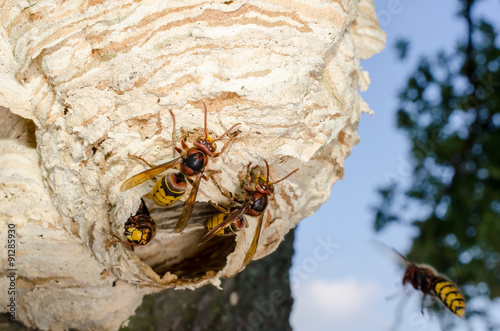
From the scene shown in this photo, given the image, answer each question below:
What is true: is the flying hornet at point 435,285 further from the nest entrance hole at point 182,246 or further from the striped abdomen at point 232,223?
the striped abdomen at point 232,223

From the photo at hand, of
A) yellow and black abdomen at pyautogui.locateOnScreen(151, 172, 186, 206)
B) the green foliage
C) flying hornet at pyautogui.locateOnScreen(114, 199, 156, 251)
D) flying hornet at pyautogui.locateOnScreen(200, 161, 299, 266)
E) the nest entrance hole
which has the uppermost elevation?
yellow and black abdomen at pyautogui.locateOnScreen(151, 172, 186, 206)

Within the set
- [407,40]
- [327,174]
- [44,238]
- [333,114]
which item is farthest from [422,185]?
[44,238]

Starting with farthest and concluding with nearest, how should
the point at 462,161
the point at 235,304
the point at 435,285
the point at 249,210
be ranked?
1. the point at 462,161
2. the point at 235,304
3. the point at 435,285
4. the point at 249,210

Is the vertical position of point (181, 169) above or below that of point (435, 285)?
above

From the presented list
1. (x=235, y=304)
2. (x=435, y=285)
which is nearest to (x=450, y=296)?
(x=435, y=285)

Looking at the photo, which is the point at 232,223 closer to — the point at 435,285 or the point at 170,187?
the point at 170,187

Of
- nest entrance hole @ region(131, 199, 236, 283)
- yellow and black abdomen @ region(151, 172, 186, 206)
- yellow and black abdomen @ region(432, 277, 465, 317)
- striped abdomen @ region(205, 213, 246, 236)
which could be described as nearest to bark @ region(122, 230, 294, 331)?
nest entrance hole @ region(131, 199, 236, 283)

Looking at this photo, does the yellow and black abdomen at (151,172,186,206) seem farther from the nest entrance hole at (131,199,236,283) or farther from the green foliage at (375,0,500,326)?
the green foliage at (375,0,500,326)

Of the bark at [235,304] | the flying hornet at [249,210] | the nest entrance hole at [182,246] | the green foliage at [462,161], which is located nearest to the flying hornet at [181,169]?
the flying hornet at [249,210]
